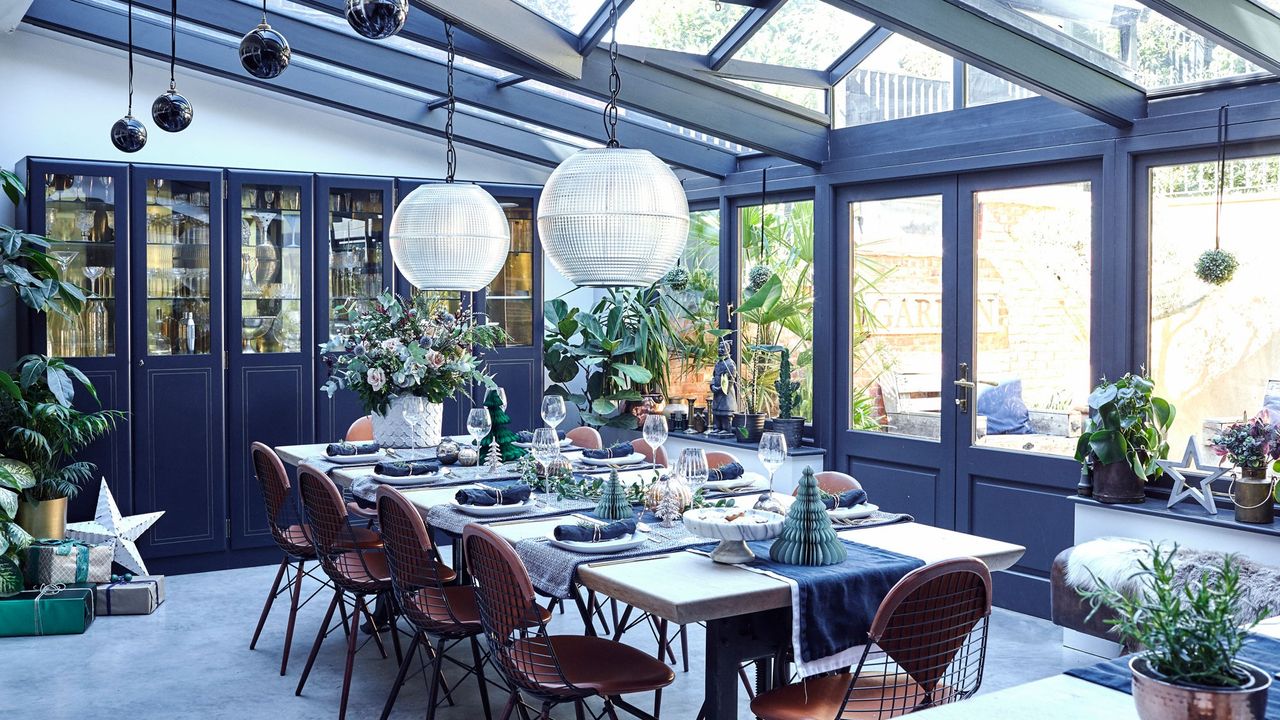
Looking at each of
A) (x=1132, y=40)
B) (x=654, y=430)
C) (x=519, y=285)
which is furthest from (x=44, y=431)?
(x=1132, y=40)

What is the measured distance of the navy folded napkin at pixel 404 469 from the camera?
433 cm

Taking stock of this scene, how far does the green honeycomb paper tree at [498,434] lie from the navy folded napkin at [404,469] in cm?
31

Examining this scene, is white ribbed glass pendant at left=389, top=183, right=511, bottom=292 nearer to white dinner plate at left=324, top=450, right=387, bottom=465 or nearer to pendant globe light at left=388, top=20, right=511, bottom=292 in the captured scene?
pendant globe light at left=388, top=20, right=511, bottom=292

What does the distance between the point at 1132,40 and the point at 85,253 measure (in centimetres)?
545

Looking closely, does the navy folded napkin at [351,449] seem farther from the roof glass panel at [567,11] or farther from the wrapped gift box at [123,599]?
the roof glass panel at [567,11]

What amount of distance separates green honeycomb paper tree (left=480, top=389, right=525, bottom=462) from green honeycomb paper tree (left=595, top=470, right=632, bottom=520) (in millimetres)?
1213

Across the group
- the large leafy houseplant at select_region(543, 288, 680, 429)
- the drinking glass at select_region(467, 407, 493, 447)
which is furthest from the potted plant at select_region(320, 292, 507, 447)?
the large leafy houseplant at select_region(543, 288, 680, 429)

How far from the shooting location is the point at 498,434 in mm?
4777

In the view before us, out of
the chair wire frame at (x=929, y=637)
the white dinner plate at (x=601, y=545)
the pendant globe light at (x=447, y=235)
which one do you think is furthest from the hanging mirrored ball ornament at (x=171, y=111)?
the chair wire frame at (x=929, y=637)

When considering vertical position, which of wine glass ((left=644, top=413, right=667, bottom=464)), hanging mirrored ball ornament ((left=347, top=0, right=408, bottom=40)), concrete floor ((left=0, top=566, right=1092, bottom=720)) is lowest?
concrete floor ((left=0, top=566, right=1092, bottom=720))

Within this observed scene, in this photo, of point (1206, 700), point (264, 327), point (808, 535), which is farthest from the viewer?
point (264, 327)

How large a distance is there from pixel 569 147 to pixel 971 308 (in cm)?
312

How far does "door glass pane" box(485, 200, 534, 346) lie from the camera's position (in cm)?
746

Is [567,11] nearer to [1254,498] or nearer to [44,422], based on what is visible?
[44,422]
